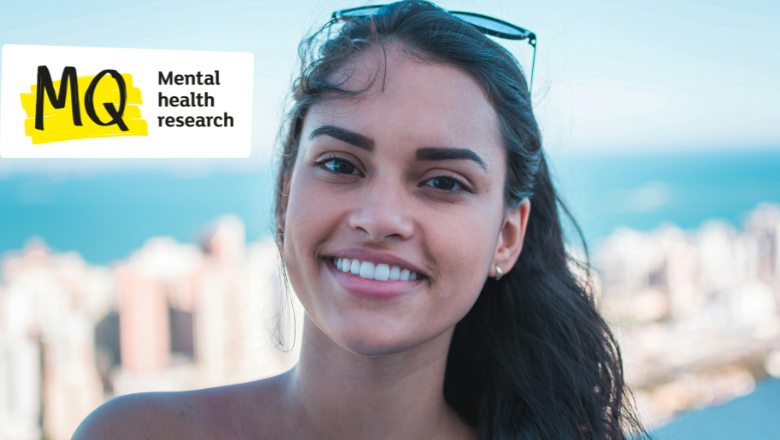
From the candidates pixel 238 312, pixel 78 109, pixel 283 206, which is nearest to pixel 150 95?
pixel 78 109

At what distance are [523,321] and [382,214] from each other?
94 centimetres

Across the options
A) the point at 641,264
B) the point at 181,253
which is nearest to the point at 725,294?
the point at 641,264

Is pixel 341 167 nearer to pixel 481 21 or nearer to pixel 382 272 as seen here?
pixel 382 272

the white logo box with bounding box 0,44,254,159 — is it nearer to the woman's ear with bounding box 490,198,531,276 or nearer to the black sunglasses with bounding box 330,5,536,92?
the black sunglasses with bounding box 330,5,536,92

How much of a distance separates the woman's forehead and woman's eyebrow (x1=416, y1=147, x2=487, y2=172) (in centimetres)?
2

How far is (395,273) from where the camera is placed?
52.9 inches

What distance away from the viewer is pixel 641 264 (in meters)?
13.1

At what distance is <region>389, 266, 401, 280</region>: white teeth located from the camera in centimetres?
134

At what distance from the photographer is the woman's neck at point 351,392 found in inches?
62.3

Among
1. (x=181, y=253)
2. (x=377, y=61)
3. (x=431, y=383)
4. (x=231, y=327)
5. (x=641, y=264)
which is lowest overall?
(x=231, y=327)

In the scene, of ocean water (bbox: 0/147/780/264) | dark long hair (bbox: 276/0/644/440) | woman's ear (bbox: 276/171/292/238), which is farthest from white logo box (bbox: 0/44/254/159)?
ocean water (bbox: 0/147/780/264)

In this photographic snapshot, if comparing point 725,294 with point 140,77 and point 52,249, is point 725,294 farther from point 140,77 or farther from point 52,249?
point 52,249

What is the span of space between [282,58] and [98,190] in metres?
42.3

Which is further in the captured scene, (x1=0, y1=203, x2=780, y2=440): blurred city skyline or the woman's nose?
(x1=0, y1=203, x2=780, y2=440): blurred city skyline
